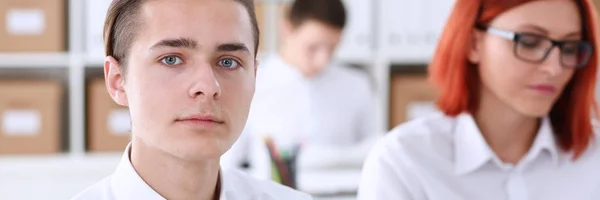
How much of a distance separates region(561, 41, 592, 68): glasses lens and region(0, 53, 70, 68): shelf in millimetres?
2706

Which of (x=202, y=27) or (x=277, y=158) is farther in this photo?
(x=277, y=158)

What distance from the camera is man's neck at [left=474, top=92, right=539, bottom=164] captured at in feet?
5.41

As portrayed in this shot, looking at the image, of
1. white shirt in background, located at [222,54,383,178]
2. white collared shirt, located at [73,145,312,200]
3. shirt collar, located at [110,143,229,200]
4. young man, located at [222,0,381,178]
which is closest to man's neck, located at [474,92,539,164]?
white collared shirt, located at [73,145,312,200]

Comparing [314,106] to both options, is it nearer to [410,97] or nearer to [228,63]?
[410,97]

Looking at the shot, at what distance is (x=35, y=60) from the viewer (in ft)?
12.2

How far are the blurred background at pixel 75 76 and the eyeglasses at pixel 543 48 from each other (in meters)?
2.19

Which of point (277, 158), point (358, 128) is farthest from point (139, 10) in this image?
point (358, 128)

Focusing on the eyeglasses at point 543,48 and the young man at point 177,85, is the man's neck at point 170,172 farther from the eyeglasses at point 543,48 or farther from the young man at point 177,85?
the eyeglasses at point 543,48

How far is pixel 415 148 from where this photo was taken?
162 cm

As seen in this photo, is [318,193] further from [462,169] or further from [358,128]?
[358,128]

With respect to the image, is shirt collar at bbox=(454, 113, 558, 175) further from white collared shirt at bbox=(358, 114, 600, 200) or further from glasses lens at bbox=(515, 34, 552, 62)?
glasses lens at bbox=(515, 34, 552, 62)

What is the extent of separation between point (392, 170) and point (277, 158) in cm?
63

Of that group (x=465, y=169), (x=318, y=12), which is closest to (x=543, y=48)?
(x=465, y=169)

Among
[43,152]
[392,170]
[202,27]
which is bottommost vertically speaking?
[43,152]
